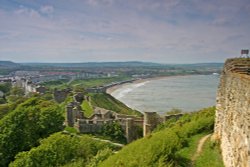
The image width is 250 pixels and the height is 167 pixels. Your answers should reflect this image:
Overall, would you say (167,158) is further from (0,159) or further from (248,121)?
(0,159)

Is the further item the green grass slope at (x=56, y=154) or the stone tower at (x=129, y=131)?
the stone tower at (x=129, y=131)

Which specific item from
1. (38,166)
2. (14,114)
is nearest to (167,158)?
(38,166)

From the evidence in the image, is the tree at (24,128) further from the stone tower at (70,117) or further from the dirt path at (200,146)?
the dirt path at (200,146)

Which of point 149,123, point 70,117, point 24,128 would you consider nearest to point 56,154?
point 24,128

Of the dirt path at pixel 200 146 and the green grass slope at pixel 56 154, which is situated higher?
the dirt path at pixel 200 146

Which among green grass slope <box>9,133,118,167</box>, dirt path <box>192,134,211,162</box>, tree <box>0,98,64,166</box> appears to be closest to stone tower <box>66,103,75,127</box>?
tree <box>0,98,64,166</box>

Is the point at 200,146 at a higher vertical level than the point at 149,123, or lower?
higher

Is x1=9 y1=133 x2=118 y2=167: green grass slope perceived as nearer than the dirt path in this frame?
No

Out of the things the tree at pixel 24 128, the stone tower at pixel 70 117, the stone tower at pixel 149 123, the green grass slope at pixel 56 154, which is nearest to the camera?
the green grass slope at pixel 56 154

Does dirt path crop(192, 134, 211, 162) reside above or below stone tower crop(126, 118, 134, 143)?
above

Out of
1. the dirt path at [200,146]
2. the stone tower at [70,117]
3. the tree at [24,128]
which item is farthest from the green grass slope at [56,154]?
the stone tower at [70,117]

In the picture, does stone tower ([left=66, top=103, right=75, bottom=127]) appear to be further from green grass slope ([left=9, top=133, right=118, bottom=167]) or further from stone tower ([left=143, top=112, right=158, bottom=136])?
green grass slope ([left=9, top=133, right=118, bottom=167])

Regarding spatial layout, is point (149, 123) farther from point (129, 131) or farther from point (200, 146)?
point (200, 146)
